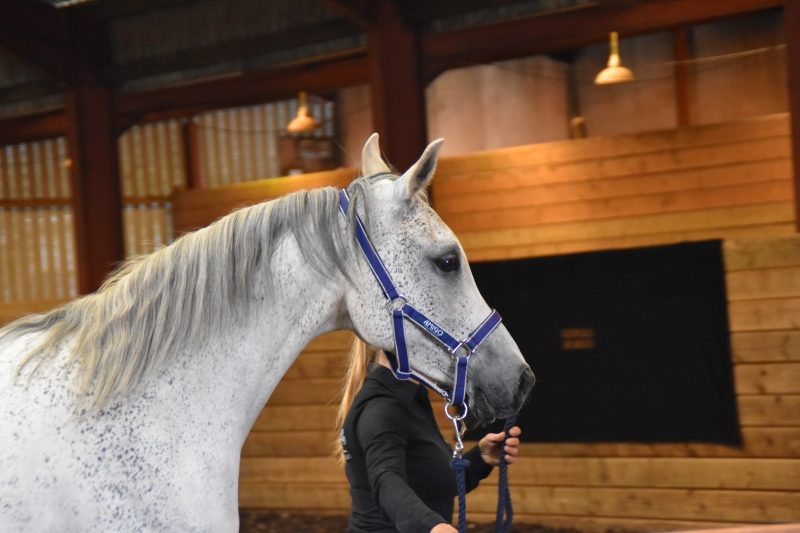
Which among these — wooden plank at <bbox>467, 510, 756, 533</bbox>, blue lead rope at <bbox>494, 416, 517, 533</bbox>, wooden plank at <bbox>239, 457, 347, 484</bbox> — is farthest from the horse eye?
wooden plank at <bbox>239, 457, 347, 484</bbox>

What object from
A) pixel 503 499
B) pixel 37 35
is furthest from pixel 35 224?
pixel 503 499

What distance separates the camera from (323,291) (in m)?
1.48

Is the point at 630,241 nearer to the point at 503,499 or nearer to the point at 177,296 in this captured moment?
the point at 503,499

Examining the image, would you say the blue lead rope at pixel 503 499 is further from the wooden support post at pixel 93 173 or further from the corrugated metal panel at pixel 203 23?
the wooden support post at pixel 93 173

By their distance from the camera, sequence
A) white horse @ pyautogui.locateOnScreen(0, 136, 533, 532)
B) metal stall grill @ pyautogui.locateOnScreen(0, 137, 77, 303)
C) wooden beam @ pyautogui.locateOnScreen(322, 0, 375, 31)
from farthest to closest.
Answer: metal stall grill @ pyautogui.locateOnScreen(0, 137, 77, 303) → wooden beam @ pyautogui.locateOnScreen(322, 0, 375, 31) → white horse @ pyautogui.locateOnScreen(0, 136, 533, 532)

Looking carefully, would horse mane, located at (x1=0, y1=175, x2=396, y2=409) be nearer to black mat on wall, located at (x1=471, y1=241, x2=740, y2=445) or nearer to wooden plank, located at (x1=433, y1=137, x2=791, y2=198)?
black mat on wall, located at (x1=471, y1=241, x2=740, y2=445)

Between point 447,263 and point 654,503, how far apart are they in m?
2.92

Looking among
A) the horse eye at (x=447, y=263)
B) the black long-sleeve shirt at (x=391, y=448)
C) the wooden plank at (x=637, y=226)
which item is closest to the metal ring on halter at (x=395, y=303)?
the horse eye at (x=447, y=263)

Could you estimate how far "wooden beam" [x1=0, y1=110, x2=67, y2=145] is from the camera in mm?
7871

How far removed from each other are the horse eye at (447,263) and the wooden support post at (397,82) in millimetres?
3478

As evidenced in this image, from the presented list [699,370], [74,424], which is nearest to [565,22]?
[699,370]

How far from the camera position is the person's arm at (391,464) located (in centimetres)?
152

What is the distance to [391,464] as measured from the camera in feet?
5.49

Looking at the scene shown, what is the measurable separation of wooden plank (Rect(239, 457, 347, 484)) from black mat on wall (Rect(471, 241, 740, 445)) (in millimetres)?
1078
